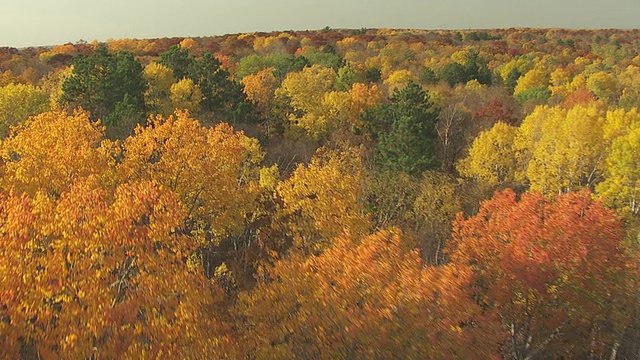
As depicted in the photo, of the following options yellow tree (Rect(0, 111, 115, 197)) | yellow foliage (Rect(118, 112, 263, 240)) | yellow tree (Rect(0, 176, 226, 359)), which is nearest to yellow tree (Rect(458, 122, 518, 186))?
yellow foliage (Rect(118, 112, 263, 240))

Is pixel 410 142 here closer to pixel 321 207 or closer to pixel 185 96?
pixel 321 207

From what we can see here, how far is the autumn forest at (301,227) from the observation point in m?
16.1

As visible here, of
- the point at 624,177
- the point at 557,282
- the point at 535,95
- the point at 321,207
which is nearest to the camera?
the point at 557,282

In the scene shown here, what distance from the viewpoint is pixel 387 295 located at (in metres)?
16.6

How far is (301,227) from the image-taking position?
29875mm

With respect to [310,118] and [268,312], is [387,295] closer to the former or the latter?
[268,312]

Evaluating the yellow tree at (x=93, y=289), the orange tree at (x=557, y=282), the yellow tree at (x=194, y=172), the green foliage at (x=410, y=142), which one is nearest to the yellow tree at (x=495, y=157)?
the green foliage at (x=410, y=142)

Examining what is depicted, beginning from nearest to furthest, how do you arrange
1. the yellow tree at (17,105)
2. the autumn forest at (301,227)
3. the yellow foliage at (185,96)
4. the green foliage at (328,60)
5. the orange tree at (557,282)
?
the autumn forest at (301,227)
the orange tree at (557,282)
the yellow tree at (17,105)
the yellow foliage at (185,96)
the green foliage at (328,60)

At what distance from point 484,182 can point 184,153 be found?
34612mm

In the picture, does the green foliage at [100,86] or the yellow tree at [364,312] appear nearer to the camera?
the yellow tree at [364,312]

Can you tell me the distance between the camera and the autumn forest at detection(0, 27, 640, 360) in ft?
52.7

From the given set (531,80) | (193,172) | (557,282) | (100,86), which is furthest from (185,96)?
(531,80)

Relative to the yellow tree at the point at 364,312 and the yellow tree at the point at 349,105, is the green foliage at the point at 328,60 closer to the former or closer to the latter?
the yellow tree at the point at 349,105

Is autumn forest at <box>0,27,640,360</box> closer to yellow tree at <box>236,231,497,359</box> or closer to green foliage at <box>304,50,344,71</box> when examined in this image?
yellow tree at <box>236,231,497,359</box>
